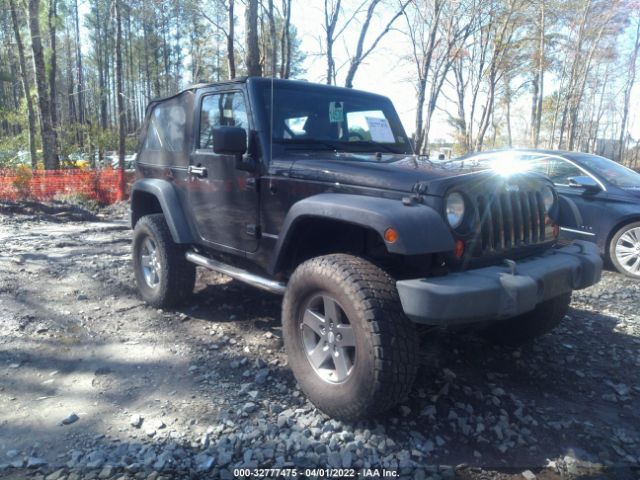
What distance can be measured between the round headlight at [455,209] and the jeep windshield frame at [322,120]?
0.89 metres

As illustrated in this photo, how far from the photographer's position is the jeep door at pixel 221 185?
3.69 meters

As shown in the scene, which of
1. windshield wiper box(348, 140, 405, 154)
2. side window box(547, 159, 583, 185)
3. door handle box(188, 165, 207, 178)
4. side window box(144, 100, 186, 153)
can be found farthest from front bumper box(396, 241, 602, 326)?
side window box(547, 159, 583, 185)

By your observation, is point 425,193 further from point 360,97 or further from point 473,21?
point 473,21

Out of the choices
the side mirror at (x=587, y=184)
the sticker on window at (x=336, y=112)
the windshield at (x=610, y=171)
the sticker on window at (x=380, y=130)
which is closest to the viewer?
the sticker on window at (x=336, y=112)

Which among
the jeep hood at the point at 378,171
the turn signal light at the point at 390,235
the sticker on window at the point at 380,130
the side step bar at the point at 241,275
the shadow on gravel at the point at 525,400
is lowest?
the shadow on gravel at the point at 525,400

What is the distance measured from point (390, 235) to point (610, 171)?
5.51 metres

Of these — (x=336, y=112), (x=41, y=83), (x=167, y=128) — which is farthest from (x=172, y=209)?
(x=41, y=83)

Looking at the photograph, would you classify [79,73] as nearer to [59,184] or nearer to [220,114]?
[59,184]

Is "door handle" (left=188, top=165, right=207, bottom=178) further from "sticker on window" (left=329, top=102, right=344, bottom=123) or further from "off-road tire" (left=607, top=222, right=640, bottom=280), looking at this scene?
"off-road tire" (left=607, top=222, right=640, bottom=280)

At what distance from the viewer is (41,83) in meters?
13.6

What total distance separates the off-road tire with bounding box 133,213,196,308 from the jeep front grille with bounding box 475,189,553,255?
2.74m

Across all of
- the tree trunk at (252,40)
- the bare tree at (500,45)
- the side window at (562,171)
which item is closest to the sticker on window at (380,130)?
the side window at (562,171)

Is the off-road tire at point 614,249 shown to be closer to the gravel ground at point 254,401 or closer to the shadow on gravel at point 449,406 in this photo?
the gravel ground at point 254,401

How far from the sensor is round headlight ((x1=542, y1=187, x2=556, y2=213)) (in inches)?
136
